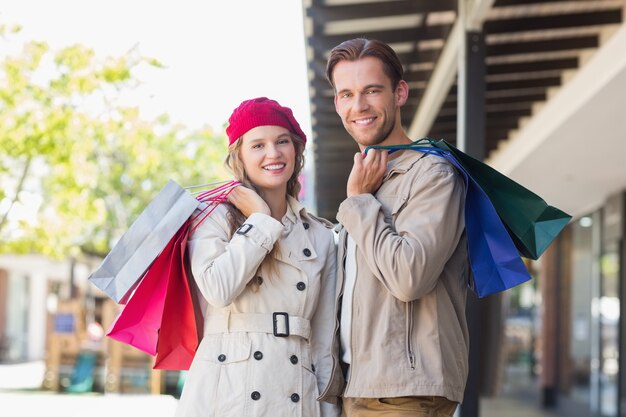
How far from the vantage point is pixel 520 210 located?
2.80m

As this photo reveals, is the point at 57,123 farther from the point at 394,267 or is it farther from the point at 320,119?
the point at 394,267

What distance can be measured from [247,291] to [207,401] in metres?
0.38

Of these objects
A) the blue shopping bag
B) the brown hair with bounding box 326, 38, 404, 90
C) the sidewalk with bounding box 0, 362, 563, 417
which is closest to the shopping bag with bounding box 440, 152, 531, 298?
the blue shopping bag

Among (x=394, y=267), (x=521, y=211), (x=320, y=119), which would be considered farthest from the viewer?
(x=320, y=119)

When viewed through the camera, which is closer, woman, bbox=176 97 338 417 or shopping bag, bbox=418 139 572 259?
shopping bag, bbox=418 139 572 259

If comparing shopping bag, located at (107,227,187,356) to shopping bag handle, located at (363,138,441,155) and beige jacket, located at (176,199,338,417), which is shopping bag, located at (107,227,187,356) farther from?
shopping bag handle, located at (363,138,441,155)

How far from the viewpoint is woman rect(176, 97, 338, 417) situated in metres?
2.98

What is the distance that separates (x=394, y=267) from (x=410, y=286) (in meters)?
0.07

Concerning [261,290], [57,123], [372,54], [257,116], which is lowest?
[261,290]

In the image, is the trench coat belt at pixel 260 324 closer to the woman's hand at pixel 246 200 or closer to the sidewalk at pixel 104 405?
the woman's hand at pixel 246 200

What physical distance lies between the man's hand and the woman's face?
1.40 ft

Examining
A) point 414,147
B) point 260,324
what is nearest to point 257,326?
point 260,324

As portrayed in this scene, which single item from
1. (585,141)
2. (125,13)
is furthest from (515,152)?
(125,13)

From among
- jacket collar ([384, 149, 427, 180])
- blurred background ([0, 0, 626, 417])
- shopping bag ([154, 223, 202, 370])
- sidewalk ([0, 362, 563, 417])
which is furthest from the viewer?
sidewalk ([0, 362, 563, 417])
